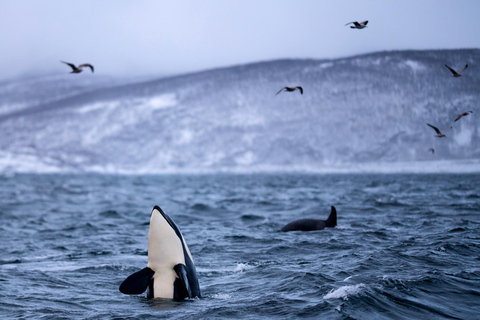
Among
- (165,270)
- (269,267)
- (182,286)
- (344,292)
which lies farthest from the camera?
(269,267)

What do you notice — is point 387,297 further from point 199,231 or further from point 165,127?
point 165,127

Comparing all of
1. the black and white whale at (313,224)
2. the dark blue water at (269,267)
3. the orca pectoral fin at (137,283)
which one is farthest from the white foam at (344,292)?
the black and white whale at (313,224)

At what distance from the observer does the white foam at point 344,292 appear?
312 inches

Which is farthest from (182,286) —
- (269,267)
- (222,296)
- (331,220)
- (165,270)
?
(331,220)

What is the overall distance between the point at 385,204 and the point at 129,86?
17121cm

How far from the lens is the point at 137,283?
845cm

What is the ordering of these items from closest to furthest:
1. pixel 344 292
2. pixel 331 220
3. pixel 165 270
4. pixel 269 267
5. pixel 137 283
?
pixel 344 292
pixel 137 283
pixel 165 270
pixel 269 267
pixel 331 220

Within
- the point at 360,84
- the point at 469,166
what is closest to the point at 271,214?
the point at 469,166

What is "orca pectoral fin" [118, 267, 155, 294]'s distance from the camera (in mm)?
8344

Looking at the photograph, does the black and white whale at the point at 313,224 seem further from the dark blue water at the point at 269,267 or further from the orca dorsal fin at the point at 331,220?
the dark blue water at the point at 269,267

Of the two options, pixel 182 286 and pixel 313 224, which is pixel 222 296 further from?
pixel 313 224

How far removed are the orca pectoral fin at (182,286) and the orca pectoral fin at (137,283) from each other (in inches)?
16.8

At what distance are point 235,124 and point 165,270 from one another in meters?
138

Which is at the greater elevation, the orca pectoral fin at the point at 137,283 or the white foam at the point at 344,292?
the orca pectoral fin at the point at 137,283
